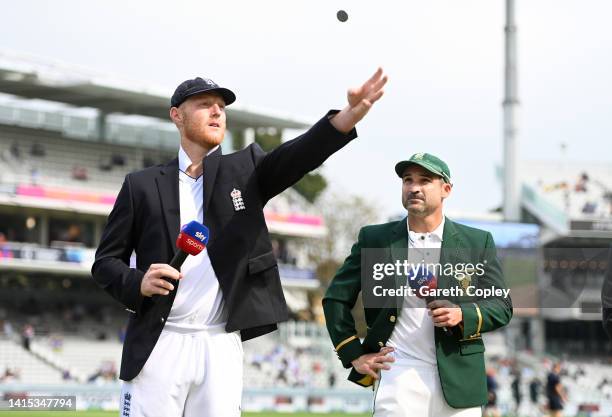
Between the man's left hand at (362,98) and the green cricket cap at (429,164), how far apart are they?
4.08 feet

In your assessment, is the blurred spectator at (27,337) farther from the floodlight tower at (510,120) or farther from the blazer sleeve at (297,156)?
the blazer sleeve at (297,156)

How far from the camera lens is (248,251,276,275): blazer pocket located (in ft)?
16.4

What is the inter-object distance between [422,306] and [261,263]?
1.16 m

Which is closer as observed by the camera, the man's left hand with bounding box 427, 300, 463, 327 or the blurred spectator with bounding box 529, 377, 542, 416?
the man's left hand with bounding box 427, 300, 463, 327

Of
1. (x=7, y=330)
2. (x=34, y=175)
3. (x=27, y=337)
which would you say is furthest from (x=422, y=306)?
(x=34, y=175)

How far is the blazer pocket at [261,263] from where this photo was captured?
5.00 meters

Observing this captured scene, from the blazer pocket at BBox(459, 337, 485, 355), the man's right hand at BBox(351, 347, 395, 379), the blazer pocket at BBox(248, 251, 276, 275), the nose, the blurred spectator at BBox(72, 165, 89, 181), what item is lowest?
the man's right hand at BBox(351, 347, 395, 379)

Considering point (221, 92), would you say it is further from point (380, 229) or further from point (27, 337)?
point (27, 337)

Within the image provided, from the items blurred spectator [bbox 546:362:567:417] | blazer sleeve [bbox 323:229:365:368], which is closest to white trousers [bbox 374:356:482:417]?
blazer sleeve [bbox 323:229:365:368]

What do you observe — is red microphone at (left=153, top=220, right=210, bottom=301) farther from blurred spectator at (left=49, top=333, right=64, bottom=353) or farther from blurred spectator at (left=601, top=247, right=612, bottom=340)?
blurred spectator at (left=49, top=333, right=64, bottom=353)

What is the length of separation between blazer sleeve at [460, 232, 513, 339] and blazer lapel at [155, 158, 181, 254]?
158 cm

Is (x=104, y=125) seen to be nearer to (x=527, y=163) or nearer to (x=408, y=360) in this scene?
(x=527, y=163)

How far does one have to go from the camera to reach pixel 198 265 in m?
5.00

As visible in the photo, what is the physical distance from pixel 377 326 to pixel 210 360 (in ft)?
4.11
